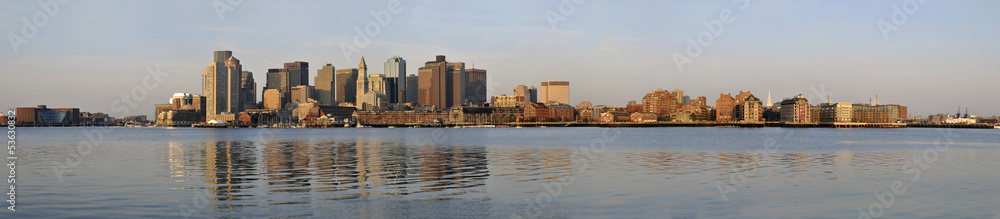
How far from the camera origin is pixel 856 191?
3303cm

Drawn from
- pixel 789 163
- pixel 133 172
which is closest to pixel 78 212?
pixel 133 172

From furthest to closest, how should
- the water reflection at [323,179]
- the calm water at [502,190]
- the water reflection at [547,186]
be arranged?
the water reflection at [323,179]
the water reflection at [547,186]
the calm water at [502,190]

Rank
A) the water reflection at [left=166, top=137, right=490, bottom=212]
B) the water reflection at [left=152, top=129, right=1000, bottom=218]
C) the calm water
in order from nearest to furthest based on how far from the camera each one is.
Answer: the calm water < the water reflection at [left=152, top=129, right=1000, bottom=218] < the water reflection at [left=166, top=137, right=490, bottom=212]

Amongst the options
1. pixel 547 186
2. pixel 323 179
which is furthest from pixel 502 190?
pixel 323 179

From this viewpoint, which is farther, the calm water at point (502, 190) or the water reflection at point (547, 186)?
the water reflection at point (547, 186)

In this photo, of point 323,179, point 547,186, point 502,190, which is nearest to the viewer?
point 502,190

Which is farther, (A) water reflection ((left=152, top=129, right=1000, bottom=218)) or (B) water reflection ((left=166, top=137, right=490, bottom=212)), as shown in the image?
(B) water reflection ((left=166, top=137, right=490, bottom=212))

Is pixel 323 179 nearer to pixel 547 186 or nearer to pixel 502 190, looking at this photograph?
pixel 502 190

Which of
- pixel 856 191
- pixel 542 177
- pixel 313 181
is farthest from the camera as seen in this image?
pixel 542 177

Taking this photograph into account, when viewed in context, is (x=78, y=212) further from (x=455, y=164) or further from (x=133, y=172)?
(x=455, y=164)

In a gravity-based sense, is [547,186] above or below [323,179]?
below

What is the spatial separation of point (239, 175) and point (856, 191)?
1229 inches

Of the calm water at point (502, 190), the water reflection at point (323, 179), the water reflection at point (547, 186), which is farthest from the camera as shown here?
the water reflection at point (323, 179)

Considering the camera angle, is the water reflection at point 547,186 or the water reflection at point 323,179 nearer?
the water reflection at point 547,186
